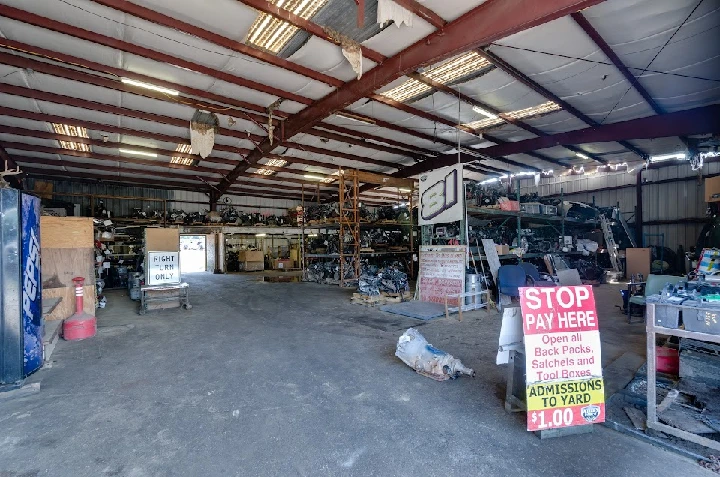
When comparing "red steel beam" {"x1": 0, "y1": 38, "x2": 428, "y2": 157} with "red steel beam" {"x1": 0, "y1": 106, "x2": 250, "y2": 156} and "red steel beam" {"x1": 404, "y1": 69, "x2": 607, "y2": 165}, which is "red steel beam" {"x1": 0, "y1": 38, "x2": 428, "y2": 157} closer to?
"red steel beam" {"x1": 0, "y1": 106, "x2": 250, "y2": 156}

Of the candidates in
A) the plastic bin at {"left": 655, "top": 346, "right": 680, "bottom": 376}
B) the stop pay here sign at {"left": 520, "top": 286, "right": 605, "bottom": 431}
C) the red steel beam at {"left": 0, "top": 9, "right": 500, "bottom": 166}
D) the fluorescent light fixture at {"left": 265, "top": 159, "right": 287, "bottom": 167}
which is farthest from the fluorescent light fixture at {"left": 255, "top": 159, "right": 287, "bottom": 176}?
the plastic bin at {"left": 655, "top": 346, "right": 680, "bottom": 376}

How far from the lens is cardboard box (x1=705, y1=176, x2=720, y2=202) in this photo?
276 inches

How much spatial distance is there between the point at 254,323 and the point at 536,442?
5.35 m

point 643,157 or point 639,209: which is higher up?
point 643,157

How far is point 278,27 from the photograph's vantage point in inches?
197

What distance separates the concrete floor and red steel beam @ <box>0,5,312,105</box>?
480cm

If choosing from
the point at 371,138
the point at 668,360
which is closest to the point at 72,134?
the point at 371,138

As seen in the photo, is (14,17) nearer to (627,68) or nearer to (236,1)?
(236,1)

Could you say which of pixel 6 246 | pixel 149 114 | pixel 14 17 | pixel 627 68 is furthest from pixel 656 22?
pixel 149 114

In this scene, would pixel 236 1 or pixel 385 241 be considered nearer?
pixel 236 1

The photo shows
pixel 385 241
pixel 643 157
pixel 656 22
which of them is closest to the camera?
pixel 656 22

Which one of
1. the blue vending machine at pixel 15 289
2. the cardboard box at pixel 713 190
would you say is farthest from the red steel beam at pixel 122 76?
the cardboard box at pixel 713 190

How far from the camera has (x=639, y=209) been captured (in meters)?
15.1

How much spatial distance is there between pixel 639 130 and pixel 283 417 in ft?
34.5
